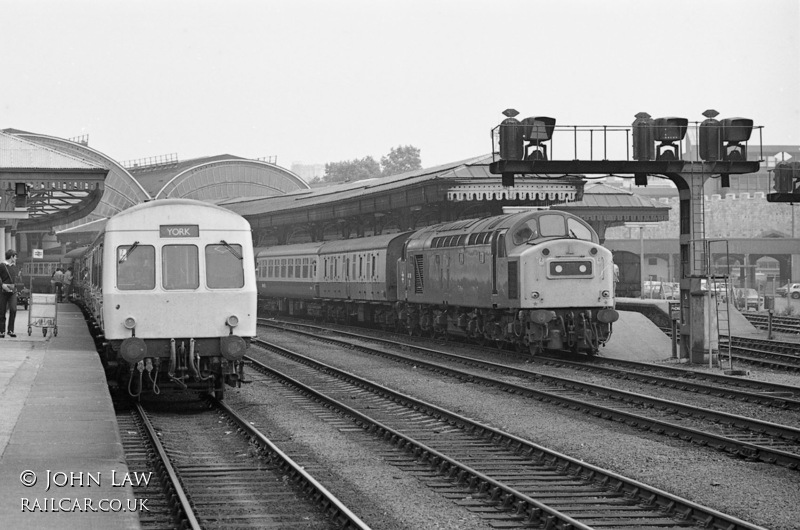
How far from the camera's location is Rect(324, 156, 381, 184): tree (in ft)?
409

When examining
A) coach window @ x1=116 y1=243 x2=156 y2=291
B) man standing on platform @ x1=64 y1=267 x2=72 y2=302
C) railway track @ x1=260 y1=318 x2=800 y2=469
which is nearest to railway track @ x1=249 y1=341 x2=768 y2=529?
railway track @ x1=260 y1=318 x2=800 y2=469

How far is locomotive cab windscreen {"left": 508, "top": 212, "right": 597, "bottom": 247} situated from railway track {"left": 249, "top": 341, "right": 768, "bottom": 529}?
25.3ft

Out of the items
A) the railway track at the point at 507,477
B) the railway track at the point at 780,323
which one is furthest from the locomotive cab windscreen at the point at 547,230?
the railway track at the point at 780,323

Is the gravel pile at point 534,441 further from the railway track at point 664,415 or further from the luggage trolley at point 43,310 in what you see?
the luggage trolley at point 43,310

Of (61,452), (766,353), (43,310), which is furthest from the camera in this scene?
(766,353)

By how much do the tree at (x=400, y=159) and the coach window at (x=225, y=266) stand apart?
109246 millimetres

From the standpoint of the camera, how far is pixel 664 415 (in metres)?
14.2

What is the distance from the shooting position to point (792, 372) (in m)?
20.1

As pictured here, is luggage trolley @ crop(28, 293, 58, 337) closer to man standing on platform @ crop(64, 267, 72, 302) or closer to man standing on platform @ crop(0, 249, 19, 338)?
man standing on platform @ crop(0, 249, 19, 338)

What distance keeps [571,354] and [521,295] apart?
291 centimetres

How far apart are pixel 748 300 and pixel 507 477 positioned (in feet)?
138

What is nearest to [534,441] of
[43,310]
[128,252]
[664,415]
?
[664,415]

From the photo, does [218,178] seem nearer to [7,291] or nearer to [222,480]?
[7,291]

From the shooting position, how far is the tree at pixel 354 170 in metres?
125
